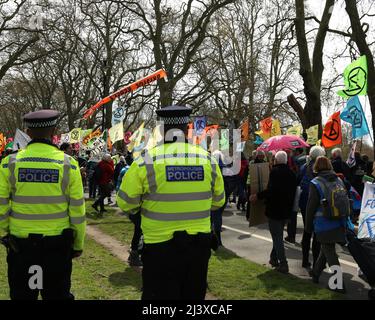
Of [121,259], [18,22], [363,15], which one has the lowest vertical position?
[121,259]

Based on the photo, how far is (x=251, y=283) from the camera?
612cm

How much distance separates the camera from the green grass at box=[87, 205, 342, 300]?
5648mm

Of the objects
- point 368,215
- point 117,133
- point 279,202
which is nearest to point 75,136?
point 117,133

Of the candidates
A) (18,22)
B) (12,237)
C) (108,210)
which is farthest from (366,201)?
(18,22)

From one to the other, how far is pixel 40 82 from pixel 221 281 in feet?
139

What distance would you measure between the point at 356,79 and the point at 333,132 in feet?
6.95

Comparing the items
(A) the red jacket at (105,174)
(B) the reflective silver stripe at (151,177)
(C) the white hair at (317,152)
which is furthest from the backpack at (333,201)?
(A) the red jacket at (105,174)

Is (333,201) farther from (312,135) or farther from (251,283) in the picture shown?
(312,135)

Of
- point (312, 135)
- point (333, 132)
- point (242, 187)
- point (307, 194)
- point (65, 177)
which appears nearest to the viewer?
point (65, 177)

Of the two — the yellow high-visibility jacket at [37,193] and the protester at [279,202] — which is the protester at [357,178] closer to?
the protester at [279,202]

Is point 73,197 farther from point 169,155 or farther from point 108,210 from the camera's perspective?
point 108,210

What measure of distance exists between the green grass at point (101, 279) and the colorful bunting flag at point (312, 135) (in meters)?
7.81

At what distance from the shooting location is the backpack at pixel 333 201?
571 centimetres
